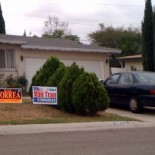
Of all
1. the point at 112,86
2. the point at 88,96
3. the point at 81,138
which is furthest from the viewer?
the point at 112,86

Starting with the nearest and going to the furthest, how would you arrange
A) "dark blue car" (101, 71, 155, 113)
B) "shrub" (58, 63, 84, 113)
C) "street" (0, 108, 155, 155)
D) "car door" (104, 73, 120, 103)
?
"street" (0, 108, 155, 155) → "shrub" (58, 63, 84, 113) → "dark blue car" (101, 71, 155, 113) → "car door" (104, 73, 120, 103)

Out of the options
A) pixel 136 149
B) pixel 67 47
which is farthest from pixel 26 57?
pixel 136 149

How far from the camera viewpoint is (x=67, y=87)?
47.2ft

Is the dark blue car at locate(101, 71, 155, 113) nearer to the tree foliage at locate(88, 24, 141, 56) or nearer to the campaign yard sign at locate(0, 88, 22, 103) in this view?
the campaign yard sign at locate(0, 88, 22, 103)

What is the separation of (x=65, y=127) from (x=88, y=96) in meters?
2.16

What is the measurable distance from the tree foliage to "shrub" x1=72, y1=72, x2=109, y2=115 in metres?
38.6

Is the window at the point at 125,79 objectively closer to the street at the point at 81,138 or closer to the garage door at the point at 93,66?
the street at the point at 81,138

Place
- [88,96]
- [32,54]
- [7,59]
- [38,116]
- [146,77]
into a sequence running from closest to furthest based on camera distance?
[38,116], [88,96], [146,77], [7,59], [32,54]

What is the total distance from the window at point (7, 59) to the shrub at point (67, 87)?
9.24 meters

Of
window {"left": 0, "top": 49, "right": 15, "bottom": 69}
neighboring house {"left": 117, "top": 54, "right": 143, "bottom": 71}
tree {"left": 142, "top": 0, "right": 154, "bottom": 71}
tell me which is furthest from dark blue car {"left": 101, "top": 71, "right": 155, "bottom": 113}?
neighboring house {"left": 117, "top": 54, "right": 143, "bottom": 71}

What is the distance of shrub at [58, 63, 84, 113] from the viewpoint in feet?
46.8

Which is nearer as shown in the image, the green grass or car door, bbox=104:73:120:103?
the green grass

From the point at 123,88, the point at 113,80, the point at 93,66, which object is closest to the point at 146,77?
the point at 123,88

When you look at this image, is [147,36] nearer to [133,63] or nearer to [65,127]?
[133,63]
